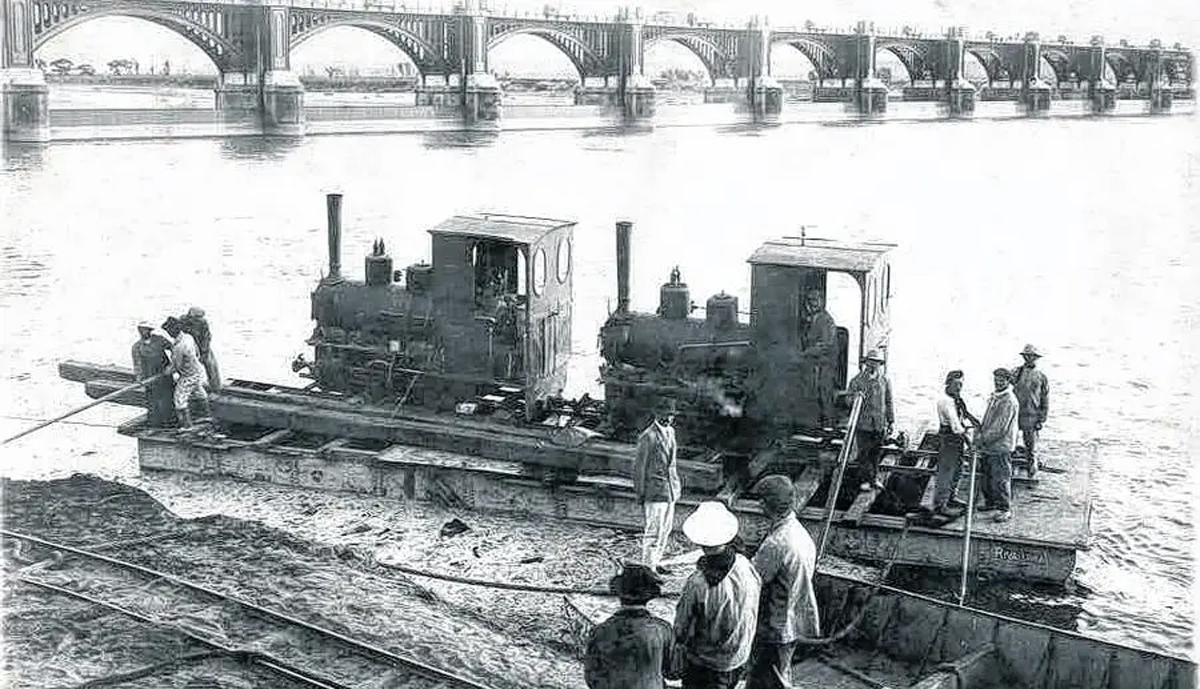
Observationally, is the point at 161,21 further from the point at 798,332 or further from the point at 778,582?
the point at 778,582

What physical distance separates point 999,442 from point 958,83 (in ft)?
287

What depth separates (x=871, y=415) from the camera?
1045 centimetres

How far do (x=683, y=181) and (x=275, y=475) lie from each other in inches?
1357

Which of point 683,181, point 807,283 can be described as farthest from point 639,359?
point 683,181

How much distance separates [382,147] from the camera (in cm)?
5500

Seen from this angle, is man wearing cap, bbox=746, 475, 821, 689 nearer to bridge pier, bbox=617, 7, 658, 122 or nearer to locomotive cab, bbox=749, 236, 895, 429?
locomotive cab, bbox=749, 236, 895, 429

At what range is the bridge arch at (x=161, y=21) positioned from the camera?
48531mm

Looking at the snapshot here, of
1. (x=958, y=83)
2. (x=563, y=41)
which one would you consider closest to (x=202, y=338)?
(x=563, y=41)

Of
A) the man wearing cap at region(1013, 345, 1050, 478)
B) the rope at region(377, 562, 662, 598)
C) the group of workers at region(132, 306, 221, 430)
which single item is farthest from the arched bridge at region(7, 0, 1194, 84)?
the rope at region(377, 562, 662, 598)

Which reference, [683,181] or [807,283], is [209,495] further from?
[683,181]

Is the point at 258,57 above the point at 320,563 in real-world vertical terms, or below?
above

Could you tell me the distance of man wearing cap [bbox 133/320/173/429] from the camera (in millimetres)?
12656

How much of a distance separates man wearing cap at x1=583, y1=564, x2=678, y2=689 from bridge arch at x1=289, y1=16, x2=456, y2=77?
5568 cm

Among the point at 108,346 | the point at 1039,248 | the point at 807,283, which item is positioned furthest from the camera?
the point at 1039,248
